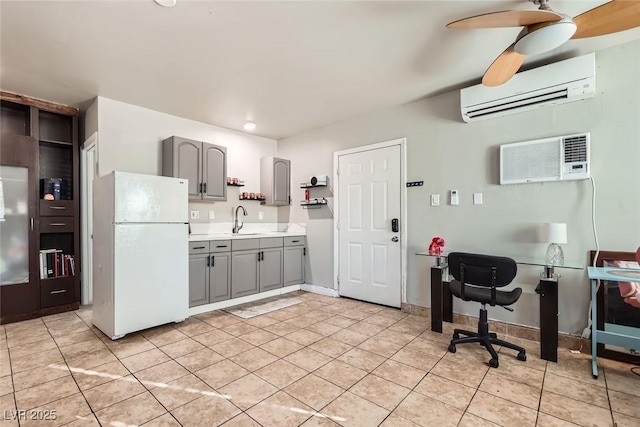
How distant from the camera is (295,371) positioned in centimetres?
222

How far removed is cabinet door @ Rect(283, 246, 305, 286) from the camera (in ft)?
14.8

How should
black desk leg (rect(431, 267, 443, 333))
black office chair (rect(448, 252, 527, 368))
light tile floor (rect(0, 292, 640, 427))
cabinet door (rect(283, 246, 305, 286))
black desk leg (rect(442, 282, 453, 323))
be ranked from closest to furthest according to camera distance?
light tile floor (rect(0, 292, 640, 427))
black office chair (rect(448, 252, 527, 368))
black desk leg (rect(431, 267, 443, 333))
black desk leg (rect(442, 282, 453, 323))
cabinet door (rect(283, 246, 305, 286))

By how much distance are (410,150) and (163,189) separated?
2860 mm

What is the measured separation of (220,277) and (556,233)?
11.6 feet

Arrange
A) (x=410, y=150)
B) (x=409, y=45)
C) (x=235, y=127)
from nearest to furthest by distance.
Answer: (x=409, y=45)
(x=410, y=150)
(x=235, y=127)

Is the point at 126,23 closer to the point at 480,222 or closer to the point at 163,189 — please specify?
the point at 163,189

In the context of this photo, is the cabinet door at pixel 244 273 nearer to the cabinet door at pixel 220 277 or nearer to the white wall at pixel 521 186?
the cabinet door at pixel 220 277

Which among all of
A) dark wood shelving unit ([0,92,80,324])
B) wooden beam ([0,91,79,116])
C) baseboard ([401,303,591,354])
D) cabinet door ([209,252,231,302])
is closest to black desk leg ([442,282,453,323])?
baseboard ([401,303,591,354])

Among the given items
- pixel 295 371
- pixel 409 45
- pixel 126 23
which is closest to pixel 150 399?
pixel 295 371

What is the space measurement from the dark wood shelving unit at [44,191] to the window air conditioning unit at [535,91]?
4.76m

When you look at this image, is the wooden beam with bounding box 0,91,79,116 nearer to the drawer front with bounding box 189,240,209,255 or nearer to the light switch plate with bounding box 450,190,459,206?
the drawer front with bounding box 189,240,209,255

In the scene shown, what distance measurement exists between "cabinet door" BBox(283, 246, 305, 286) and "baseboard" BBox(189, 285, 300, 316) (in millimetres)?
107

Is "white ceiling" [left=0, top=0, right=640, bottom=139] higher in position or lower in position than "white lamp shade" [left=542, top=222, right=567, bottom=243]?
higher

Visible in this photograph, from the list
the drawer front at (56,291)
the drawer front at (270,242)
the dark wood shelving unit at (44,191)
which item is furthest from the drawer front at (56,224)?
the drawer front at (270,242)
